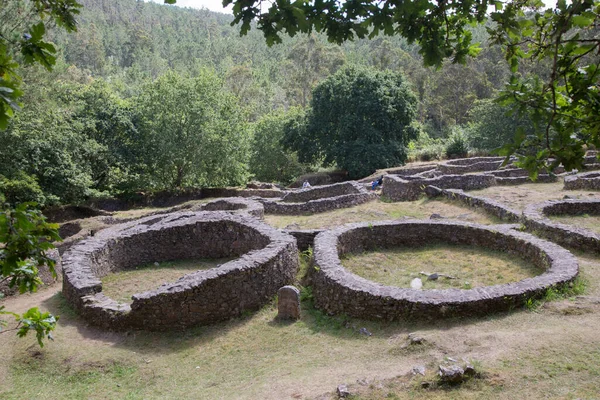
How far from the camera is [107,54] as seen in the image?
109938 mm

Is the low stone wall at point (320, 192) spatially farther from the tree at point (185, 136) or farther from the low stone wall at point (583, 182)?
the tree at point (185, 136)

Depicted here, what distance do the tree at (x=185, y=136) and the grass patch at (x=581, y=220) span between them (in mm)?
21159

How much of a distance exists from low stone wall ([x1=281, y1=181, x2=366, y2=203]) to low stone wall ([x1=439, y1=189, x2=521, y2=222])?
409 cm

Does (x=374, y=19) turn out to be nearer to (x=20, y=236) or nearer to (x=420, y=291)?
(x=20, y=236)

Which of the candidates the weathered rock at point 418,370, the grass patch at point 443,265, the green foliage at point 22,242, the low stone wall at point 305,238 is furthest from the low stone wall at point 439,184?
the green foliage at point 22,242

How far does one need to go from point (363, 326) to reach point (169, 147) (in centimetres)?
2397

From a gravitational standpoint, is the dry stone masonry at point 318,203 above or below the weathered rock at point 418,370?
below

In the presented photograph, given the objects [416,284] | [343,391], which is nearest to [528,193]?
[416,284]

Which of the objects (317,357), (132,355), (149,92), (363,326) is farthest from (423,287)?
(149,92)

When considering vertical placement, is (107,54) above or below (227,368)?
above

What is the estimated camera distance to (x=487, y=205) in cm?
1536

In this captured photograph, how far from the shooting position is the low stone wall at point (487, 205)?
13794 millimetres

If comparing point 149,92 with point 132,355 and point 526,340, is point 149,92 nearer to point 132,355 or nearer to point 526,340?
point 132,355

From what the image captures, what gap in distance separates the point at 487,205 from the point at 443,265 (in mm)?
5684
